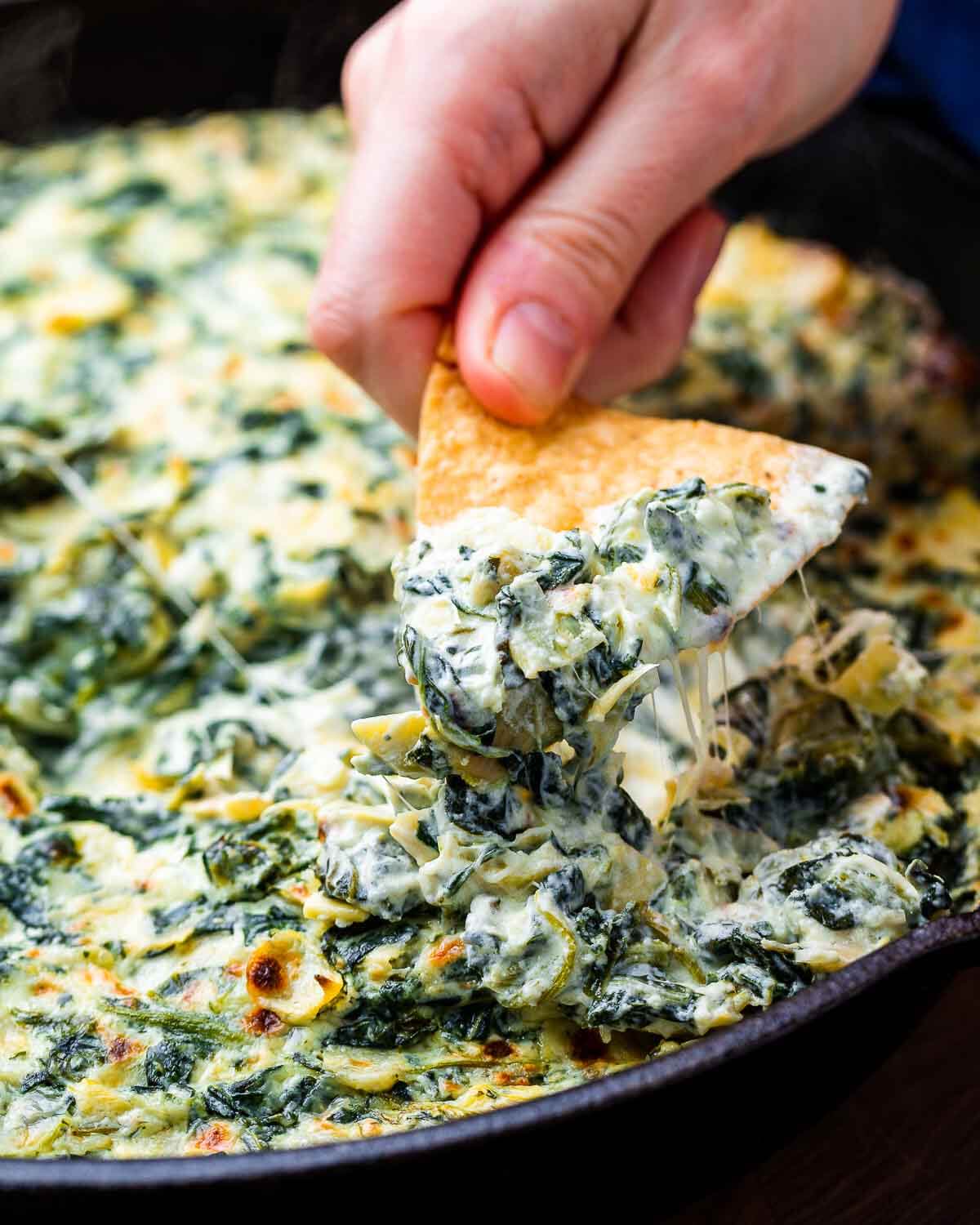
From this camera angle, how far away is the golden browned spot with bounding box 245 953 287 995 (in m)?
1.96

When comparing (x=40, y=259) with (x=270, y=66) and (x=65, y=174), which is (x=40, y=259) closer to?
(x=65, y=174)

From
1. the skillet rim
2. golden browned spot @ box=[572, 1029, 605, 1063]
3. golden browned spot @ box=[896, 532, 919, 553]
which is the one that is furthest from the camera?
golden browned spot @ box=[896, 532, 919, 553]

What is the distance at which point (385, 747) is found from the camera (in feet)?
6.37

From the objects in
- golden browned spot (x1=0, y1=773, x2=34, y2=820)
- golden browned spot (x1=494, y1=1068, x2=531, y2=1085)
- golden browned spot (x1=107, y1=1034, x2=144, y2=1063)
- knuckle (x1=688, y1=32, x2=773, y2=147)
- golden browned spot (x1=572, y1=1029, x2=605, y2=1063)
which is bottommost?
golden browned spot (x1=0, y1=773, x2=34, y2=820)

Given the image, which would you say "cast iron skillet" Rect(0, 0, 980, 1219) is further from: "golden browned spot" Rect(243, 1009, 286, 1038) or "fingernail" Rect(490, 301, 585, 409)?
"fingernail" Rect(490, 301, 585, 409)

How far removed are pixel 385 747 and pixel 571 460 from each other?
709 millimetres

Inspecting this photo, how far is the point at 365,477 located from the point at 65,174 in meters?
1.80

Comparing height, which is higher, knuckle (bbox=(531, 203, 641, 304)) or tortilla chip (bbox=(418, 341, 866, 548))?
knuckle (bbox=(531, 203, 641, 304))

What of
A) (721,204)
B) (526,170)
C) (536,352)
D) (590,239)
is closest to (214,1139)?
(536,352)

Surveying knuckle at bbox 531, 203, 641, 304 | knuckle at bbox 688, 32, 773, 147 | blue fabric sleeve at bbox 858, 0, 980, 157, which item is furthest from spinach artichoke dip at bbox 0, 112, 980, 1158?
blue fabric sleeve at bbox 858, 0, 980, 157

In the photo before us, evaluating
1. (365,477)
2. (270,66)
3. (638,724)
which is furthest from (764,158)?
(638,724)

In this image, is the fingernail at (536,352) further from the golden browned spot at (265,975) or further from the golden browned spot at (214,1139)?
the golden browned spot at (214,1139)

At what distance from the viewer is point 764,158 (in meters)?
4.26

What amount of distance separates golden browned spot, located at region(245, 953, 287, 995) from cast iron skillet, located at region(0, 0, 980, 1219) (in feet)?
1.68
